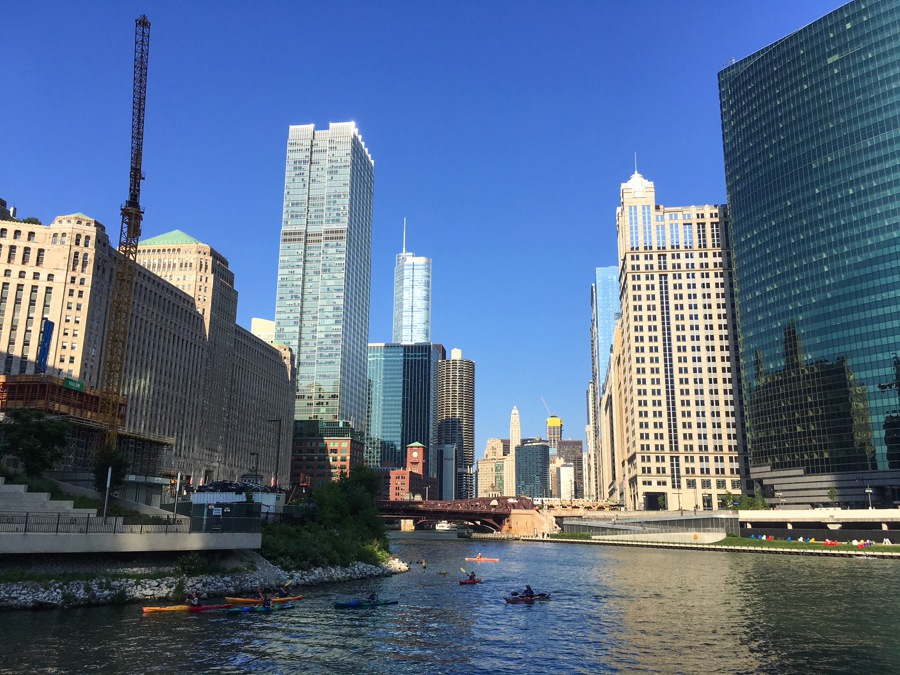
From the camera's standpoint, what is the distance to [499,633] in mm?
58781

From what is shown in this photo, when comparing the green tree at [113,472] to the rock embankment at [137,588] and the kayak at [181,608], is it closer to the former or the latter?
the rock embankment at [137,588]

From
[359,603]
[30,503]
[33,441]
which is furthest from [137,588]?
[33,441]

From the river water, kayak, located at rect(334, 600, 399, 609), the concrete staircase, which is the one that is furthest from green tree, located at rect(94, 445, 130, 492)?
kayak, located at rect(334, 600, 399, 609)

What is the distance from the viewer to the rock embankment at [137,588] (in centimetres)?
5775

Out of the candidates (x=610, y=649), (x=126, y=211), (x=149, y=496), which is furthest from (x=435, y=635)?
(x=126, y=211)

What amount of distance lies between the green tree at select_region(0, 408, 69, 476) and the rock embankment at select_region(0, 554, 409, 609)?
2575 cm

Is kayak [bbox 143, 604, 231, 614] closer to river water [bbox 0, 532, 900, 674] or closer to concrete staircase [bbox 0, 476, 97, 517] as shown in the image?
river water [bbox 0, 532, 900, 674]

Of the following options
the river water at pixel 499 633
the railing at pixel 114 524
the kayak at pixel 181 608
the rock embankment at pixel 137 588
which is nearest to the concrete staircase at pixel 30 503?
the railing at pixel 114 524

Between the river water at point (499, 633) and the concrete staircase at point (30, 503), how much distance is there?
14.1 metres

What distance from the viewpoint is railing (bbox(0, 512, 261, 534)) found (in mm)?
61750

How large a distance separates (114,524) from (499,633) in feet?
119

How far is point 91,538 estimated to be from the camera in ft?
202

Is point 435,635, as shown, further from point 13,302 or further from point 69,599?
point 13,302

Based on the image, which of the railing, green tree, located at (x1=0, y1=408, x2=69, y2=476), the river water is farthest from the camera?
green tree, located at (x1=0, y1=408, x2=69, y2=476)
